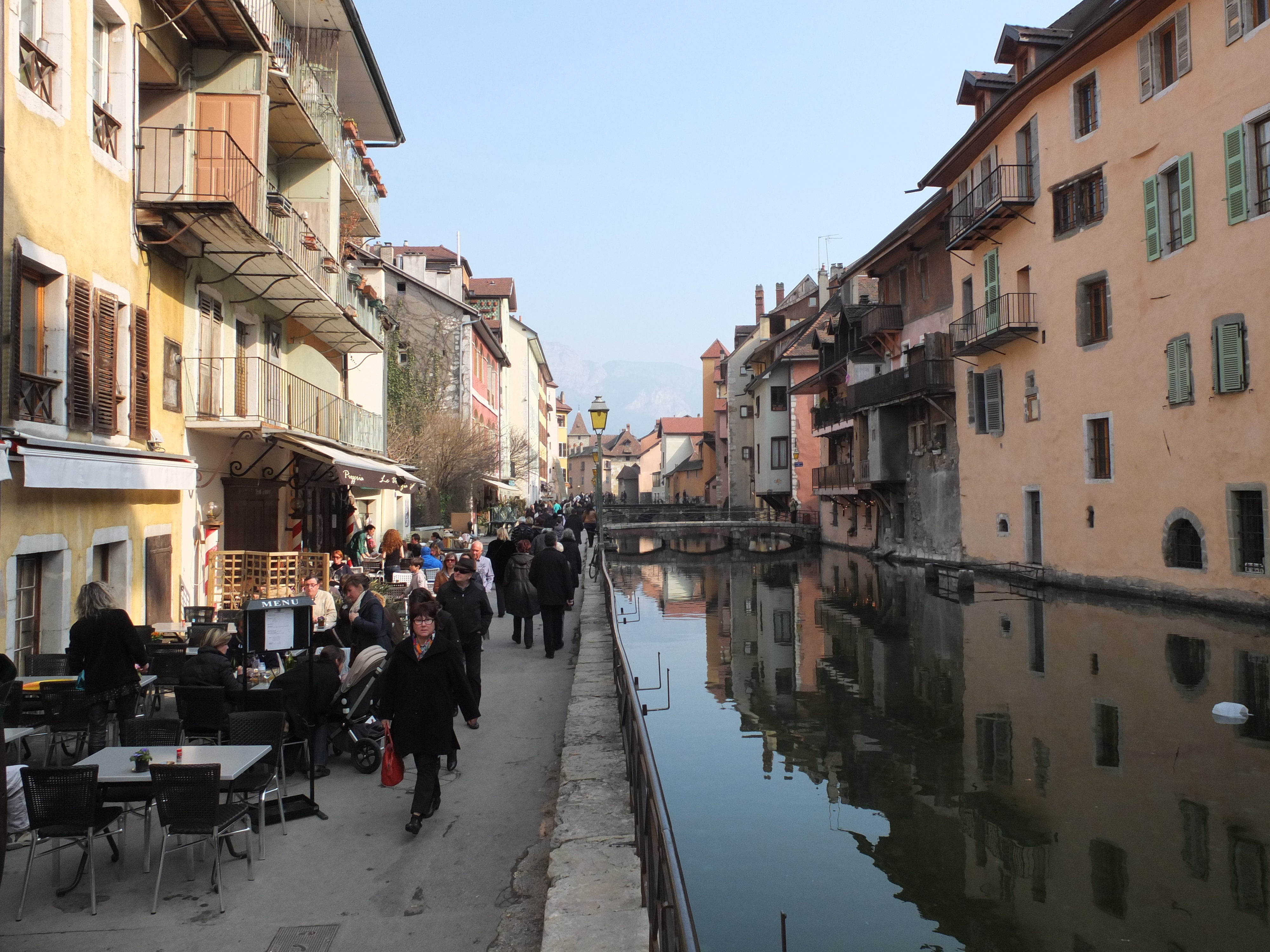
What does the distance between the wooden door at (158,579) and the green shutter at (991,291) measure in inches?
827

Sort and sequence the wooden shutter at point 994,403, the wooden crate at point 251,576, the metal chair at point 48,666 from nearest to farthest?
1. the metal chair at point 48,666
2. the wooden crate at point 251,576
3. the wooden shutter at point 994,403

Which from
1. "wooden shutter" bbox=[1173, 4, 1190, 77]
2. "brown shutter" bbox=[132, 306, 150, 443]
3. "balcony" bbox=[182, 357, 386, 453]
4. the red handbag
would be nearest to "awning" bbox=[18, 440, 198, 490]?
"brown shutter" bbox=[132, 306, 150, 443]

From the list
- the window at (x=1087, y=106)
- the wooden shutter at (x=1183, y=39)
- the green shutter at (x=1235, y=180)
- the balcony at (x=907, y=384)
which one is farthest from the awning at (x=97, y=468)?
the balcony at (x=907, y=384)

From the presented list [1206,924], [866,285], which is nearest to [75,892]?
[1206,924]

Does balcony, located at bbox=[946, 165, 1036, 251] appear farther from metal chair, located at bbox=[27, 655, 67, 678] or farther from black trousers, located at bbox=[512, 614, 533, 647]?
metal chair, located at bbox=[27, 655, 67, 678]

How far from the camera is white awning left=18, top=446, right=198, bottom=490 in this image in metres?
8.56

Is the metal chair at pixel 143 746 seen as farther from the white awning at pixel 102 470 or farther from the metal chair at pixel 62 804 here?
the white awning at pixel 102 470

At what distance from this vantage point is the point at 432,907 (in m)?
5.37

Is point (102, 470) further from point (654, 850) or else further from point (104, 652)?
point (654, 850)

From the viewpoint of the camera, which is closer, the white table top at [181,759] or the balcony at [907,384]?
the white table top at [181,759]

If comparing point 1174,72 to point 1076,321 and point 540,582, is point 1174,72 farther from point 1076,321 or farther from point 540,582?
point 540,582

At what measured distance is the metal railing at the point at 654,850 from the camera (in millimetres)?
3242

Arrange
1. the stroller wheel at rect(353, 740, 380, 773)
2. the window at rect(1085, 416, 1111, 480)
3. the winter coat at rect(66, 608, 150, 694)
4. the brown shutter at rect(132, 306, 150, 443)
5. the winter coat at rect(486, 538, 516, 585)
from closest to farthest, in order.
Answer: the winter coat at rect(66, 608, 150, 694) → the stroller wheel at rect(353, 740, 380, 773) → the brown shutter at rect(132, 306, 150, 443) → the winter coat at rect(486, 538, 516, 585) → the window at rect(1085, 416, 1111, 480)

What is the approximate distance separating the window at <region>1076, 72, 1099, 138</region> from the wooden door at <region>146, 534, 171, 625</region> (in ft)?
67.8
